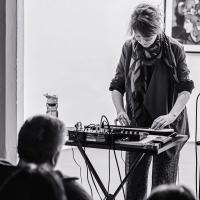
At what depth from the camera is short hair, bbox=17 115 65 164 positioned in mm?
1385

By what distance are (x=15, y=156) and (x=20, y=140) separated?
6.07 feet

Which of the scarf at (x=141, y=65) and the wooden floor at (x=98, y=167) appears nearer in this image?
the scarf at (x=141, y=65)

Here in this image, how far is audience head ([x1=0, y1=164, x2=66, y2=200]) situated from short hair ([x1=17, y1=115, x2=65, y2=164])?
1.45ft

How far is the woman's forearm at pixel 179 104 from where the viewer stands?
248 centimetres

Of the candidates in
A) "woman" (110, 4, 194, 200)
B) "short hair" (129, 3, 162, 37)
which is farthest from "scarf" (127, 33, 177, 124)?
"short hair" (129, 3, 162, 37)

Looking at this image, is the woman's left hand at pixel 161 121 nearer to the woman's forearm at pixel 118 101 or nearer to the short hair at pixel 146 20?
the woman's forearm at pixel 118 101

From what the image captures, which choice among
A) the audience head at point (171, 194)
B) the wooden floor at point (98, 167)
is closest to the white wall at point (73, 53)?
the wooden floor at point (98, 167)

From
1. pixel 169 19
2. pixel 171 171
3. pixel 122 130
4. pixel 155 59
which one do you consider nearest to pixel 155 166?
pixel 171 171

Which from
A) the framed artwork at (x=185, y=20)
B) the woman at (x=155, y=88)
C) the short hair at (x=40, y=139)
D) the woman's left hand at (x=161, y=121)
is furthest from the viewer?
the framed artwork at (x=185, y=20)

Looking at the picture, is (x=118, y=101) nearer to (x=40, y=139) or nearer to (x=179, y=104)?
(x=179, y=104)

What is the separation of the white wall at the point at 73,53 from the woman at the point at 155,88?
1.03 m

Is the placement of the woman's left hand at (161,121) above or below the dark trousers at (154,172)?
above

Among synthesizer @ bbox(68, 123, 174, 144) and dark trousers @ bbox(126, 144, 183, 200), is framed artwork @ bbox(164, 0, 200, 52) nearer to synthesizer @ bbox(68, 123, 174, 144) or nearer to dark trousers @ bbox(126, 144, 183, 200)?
dark trousers @ bbox(126, 144, 183, 200)

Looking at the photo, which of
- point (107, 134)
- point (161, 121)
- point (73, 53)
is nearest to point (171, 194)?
point (107, 134)
